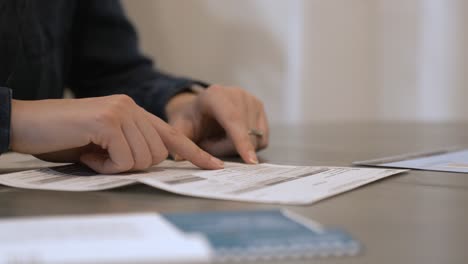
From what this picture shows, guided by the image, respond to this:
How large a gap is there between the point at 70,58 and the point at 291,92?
901 millimetres

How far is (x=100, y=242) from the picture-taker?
31cm

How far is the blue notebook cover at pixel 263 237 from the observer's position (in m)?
0.32

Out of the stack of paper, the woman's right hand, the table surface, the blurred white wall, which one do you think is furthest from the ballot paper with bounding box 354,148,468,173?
the blurred white wall

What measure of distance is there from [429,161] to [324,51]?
1.35 meters

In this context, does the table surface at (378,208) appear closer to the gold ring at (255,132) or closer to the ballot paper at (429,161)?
the ballot paper at (429,161)

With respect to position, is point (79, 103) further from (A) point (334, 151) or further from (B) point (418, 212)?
(A) point (334, 151)

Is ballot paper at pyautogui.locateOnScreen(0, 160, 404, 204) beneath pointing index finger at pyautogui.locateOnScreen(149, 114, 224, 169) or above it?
beneath

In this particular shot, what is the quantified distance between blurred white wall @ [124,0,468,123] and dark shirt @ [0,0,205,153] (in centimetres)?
58

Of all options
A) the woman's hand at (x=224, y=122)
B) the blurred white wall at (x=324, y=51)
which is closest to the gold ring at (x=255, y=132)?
the woman's hand at (x=224, y=122)

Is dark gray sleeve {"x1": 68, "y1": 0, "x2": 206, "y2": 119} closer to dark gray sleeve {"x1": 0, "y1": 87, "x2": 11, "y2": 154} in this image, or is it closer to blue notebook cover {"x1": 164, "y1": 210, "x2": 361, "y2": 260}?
dark gray sleeve {"x1": 0, "y1": 87, "x2": 11, "y2": 154}

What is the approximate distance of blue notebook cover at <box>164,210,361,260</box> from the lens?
0.32m

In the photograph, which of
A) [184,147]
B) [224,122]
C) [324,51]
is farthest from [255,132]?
[324,51]

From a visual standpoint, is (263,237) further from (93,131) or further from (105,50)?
(105,50)

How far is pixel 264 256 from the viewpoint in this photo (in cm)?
33
